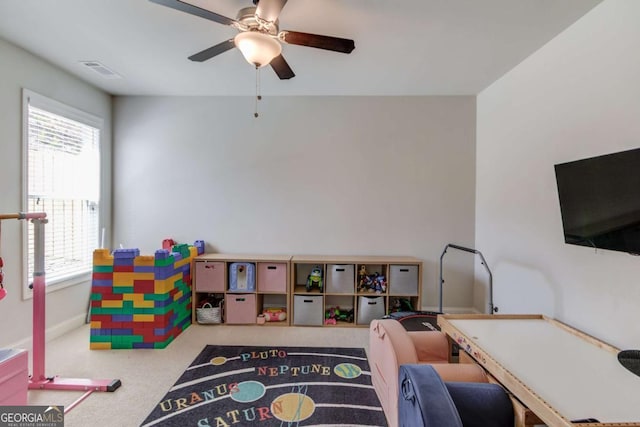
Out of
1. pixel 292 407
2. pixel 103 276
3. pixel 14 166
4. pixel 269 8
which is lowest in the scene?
pixel 292 407

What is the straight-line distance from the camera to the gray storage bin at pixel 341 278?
3027 mm

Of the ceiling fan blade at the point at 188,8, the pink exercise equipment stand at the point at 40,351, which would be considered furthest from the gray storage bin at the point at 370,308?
the ceiling fan blade at the point at 188,8

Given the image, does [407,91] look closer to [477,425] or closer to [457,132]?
[457,132]

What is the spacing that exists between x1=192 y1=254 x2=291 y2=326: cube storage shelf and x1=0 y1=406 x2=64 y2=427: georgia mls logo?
141 cm

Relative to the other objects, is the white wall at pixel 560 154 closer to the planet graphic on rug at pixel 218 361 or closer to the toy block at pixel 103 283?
the planet graphic on rug at pixel 218 361

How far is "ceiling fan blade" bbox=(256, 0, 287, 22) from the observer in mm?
1446

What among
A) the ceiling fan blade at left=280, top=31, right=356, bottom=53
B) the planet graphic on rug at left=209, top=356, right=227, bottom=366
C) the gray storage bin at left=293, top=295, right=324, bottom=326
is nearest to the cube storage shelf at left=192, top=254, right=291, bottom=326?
the gray storage bin at left=293, top=295, right=324, bottom=326

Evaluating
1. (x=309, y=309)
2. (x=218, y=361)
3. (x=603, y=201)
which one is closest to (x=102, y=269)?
(x=218, y=361)

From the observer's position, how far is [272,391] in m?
1.97

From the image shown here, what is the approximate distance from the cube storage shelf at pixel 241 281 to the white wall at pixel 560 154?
7.50 ft

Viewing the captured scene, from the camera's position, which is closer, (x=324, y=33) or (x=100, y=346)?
(x=324, y=33)

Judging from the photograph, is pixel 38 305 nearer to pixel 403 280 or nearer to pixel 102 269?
pixel 102 269

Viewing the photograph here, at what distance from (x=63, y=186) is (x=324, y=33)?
9.63 feet

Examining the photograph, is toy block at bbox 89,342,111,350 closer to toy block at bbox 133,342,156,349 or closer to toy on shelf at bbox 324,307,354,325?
toy block at bbox 133,342,156,349
